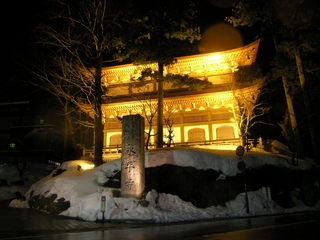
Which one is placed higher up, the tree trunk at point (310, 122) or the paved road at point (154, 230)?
the tree trunk at point (310, 122)

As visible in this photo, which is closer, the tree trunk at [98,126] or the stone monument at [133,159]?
the stone monument at [133,159]

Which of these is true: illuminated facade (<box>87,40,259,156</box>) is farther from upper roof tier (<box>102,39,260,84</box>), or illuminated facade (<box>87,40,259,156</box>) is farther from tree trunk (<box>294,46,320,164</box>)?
tree trunk (<box>294,46,320,164</box>)

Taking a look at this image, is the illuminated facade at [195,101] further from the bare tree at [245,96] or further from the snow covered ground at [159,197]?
the snow covered ground at [159,197]

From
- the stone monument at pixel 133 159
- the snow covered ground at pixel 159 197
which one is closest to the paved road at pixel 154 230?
the snow covered ground at pixel 159 197

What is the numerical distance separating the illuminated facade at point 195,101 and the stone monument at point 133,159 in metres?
9.60

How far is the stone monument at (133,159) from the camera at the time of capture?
11.8 meters

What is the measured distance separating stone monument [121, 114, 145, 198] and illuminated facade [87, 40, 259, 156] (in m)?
9.60

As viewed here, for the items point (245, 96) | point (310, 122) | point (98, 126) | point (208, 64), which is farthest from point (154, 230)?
point (208, 64)

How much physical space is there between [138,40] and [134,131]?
27.4 feet

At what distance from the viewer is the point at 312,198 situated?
14.5m

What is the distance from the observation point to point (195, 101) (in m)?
23.0

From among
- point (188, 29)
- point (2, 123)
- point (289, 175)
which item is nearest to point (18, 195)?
point (188, 29)

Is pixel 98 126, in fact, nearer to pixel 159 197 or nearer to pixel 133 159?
pixel 133 159

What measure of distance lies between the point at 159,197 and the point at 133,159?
2.13m
